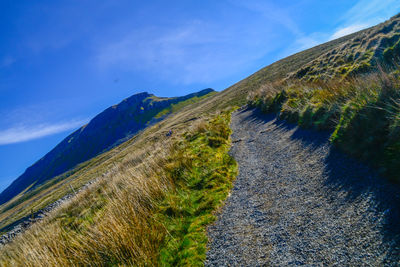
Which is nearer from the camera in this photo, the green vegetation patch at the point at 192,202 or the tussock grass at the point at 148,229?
the tussock grass at the point at 148,229

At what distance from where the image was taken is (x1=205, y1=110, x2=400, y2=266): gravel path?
3.01 metres

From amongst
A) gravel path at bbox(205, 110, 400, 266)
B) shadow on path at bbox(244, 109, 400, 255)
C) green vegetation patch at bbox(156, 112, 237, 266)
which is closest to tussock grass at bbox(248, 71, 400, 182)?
shadow on path at bbox(244, 109, 400, 255)

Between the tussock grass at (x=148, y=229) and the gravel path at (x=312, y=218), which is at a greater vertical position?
the tussock grass at (x=148, y=229)

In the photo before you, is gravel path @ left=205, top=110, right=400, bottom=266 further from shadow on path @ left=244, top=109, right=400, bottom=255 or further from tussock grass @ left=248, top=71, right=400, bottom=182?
tussock grass @ left=248, top=71, right=400, bottom=182

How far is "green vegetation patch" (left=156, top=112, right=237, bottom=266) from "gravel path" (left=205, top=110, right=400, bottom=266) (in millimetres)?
339

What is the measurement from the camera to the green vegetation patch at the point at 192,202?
409 centimetres

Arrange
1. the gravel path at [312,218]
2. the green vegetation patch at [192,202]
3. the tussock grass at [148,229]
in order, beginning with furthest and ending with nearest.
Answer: the green vegetation patch at [192,202] → the tussock grass at [148,229] → the gravel path at [312,218]

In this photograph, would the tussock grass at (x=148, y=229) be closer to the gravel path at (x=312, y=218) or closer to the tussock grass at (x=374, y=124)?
the gravel path at (x=312, y=218)

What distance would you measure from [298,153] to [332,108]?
8.94 ft

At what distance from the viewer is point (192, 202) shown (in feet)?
20.0

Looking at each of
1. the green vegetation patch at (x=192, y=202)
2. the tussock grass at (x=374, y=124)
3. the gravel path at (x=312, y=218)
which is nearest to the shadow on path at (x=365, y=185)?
the gravel path at (x=312, y=218)

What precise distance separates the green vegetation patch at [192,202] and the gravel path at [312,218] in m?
0.34

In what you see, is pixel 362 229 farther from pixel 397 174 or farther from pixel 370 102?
pixel 370 102

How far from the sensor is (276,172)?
6.60m
